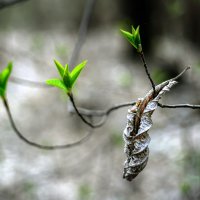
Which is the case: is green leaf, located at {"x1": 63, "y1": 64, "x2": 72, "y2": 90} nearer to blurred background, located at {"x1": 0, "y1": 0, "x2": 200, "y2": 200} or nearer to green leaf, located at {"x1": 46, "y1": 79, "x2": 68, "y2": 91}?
green leaf, located at {"x1": 46, "y1": 79, "x2": 68, "y2": 91}

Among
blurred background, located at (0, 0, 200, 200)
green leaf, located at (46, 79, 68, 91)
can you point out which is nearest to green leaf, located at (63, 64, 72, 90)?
green leaf, located at (46, 79, 68, 91)

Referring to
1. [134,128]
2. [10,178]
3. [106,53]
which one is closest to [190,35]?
[106,53]

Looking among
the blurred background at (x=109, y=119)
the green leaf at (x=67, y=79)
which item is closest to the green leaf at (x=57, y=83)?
the green leaf at (x=67, y=79)

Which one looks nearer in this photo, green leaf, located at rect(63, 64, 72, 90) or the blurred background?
green leaf, located at rect(63, 64, 72, 90)

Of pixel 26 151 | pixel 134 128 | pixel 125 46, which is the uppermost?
pixel 134 128

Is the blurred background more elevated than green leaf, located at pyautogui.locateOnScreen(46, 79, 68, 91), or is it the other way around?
green leaf, located at pyautogui.locateOnScreen(46, 79, 68, 91)

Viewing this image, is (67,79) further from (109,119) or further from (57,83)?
(109,119)

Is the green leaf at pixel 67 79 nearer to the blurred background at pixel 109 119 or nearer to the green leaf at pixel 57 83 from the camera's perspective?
the green leaf at pixel 57 83

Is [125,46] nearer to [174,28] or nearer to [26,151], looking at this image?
[174,28]

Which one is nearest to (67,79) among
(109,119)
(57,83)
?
(57,83)
